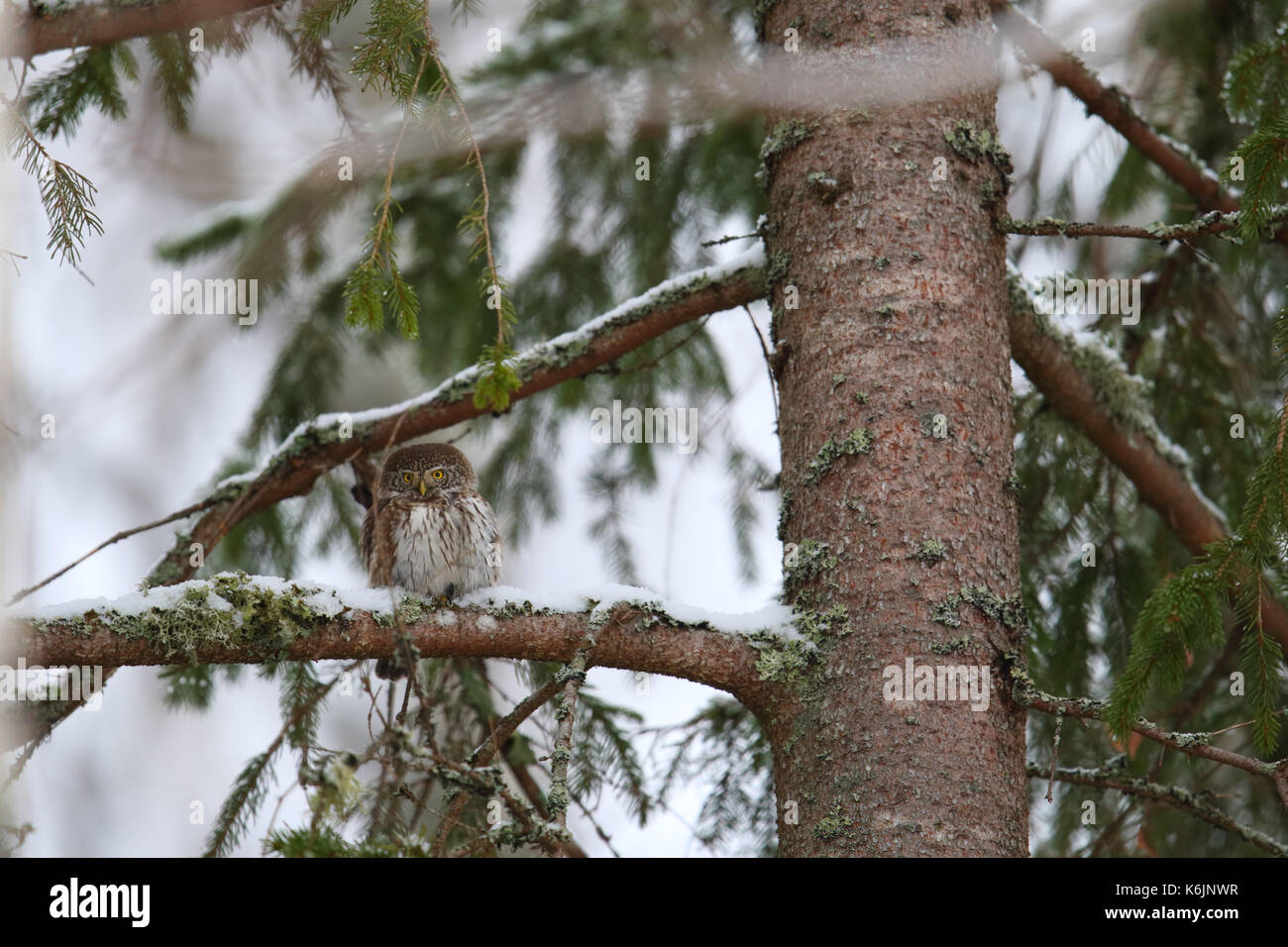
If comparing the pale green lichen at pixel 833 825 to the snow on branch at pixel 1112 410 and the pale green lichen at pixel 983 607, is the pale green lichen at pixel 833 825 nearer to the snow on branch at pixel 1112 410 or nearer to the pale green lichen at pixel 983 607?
the pale green lichen at pixel 983 607

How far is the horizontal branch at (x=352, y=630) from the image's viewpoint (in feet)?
7.18

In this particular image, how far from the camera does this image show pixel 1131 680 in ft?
7.23

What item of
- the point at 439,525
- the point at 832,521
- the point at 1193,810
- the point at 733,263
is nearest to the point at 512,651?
the point at 832,521

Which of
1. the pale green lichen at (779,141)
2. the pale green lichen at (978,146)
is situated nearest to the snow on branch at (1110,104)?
the pale green lichen at (978,146)

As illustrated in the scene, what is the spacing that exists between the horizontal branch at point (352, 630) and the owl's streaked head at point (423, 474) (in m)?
1.21

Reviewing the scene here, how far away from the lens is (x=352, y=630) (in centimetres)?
238

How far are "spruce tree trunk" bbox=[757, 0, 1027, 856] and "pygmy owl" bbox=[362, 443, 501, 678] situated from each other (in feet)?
3.15

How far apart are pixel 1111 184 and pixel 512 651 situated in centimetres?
A: 291

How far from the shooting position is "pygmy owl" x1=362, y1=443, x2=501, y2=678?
330 centimetres

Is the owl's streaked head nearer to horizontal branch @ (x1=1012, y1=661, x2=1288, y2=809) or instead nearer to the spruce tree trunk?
the spruce tree trunk

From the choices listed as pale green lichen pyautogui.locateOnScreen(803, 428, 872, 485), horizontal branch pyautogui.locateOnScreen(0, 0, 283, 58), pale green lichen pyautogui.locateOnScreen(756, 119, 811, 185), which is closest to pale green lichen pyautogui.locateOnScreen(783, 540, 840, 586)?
pale green lichen pyautogui.locateOnScreen(803, 428, 872, 485)

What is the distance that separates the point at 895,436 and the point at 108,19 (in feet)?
7.00

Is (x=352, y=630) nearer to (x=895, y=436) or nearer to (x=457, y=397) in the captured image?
(x=457, y=397)

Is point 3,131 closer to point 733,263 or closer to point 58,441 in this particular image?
point 733,263
